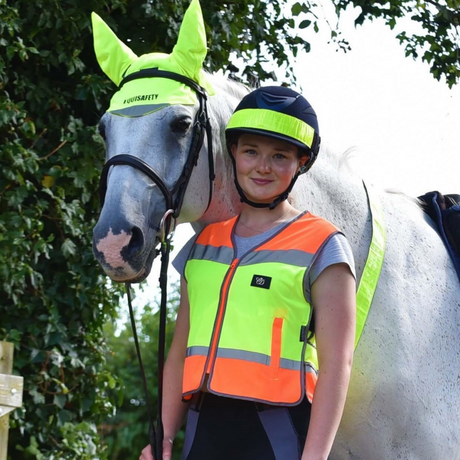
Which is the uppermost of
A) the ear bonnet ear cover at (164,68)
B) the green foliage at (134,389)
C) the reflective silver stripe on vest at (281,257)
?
the ear bonnet ear cover at (164,68)

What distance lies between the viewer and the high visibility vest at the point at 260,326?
7.61 feet

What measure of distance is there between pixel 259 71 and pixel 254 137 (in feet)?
12.2

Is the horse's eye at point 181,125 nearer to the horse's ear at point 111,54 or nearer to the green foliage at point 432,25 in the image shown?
the horse's ear at point 111,54

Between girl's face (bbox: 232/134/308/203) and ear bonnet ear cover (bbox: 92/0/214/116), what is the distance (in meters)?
0.43

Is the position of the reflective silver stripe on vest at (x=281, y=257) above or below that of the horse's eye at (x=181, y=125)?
below

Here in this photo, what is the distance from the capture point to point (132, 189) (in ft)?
8.84

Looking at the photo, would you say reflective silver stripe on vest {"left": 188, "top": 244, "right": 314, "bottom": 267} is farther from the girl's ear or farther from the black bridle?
the girl's ear

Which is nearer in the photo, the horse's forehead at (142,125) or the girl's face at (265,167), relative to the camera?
the girl's face at (265,167)

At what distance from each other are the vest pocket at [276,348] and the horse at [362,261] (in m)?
0.54

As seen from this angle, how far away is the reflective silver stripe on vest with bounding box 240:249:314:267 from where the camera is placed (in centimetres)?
239

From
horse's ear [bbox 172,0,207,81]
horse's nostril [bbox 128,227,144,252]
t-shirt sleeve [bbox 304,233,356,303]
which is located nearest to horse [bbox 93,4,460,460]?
horse's nostril [bbox 128,227,144,252]

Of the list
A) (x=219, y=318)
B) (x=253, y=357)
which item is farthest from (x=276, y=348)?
(x=219, y=318)

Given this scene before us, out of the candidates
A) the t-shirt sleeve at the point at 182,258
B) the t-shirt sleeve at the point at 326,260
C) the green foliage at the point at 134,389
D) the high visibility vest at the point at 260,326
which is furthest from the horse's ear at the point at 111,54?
the green foliage at the point at 134,389

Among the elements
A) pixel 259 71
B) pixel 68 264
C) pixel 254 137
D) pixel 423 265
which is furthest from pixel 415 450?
pixel 259 71
